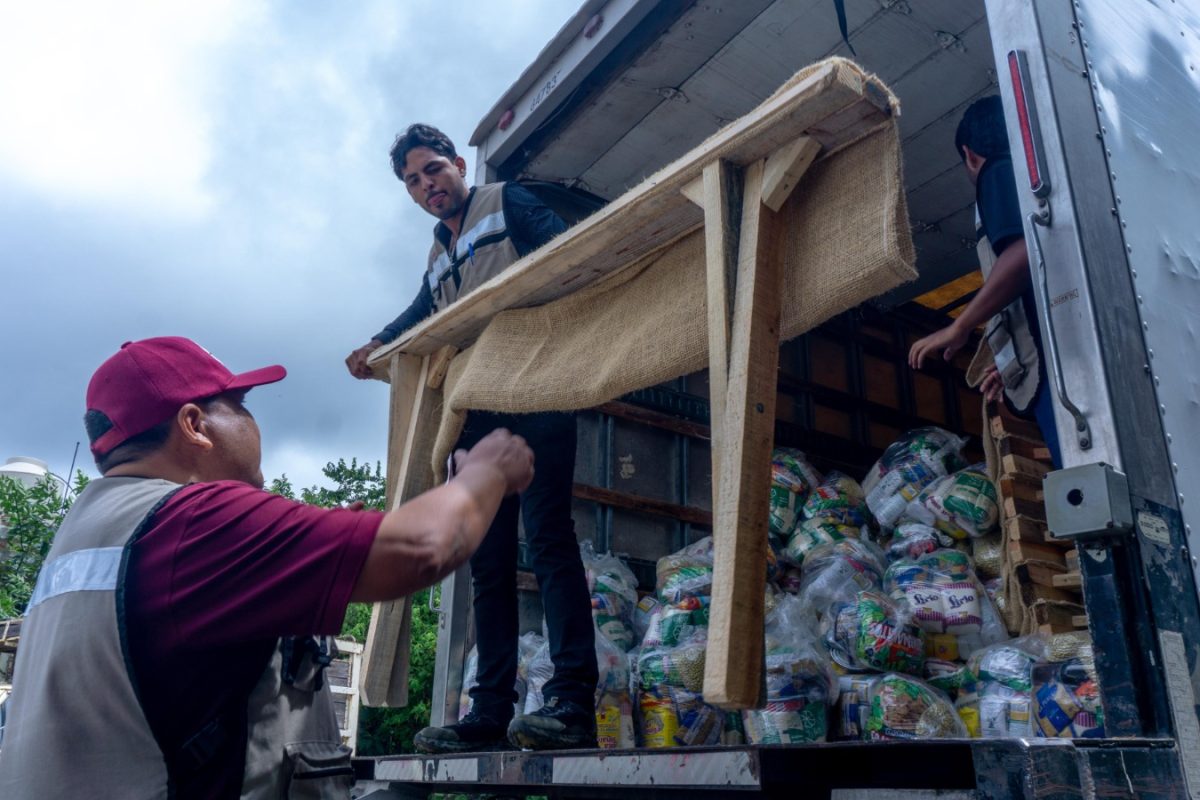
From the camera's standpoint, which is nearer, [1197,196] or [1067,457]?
[1067,457]

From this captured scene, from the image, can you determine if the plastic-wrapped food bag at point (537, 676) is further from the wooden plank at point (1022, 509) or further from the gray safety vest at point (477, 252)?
the wooden plank at point (1022, 509)

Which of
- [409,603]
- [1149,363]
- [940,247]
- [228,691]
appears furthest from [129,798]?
[940,247]

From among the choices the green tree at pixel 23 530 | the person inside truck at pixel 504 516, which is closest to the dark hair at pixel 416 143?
the person inside truck at pixel 504 516

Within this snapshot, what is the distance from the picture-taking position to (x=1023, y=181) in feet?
6.00

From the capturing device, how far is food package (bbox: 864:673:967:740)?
9.87 ft

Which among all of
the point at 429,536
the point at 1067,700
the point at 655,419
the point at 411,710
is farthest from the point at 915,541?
the point at 411,710

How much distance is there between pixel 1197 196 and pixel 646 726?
235 cm

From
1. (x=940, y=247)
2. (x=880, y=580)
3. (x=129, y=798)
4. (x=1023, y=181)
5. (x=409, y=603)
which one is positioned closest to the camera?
(x=129, y=798)

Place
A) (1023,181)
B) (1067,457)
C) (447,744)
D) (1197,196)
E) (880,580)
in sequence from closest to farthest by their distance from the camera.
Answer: (1067,457) → (1023,181) → (1197,196) → (447,744) → (880,580)

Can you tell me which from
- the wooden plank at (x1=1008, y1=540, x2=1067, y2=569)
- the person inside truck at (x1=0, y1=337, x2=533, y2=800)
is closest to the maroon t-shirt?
the person inside truck at (x1=0, y1=337, x2=533, y2=800)

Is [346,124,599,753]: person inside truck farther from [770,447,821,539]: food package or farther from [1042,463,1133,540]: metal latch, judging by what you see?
[770,447,821,539]: food package

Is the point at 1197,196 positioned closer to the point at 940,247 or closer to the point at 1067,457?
the point at 1067,457

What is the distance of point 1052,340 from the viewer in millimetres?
1724

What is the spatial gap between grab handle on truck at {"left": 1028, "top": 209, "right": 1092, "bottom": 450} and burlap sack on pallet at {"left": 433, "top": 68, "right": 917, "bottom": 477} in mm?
297
